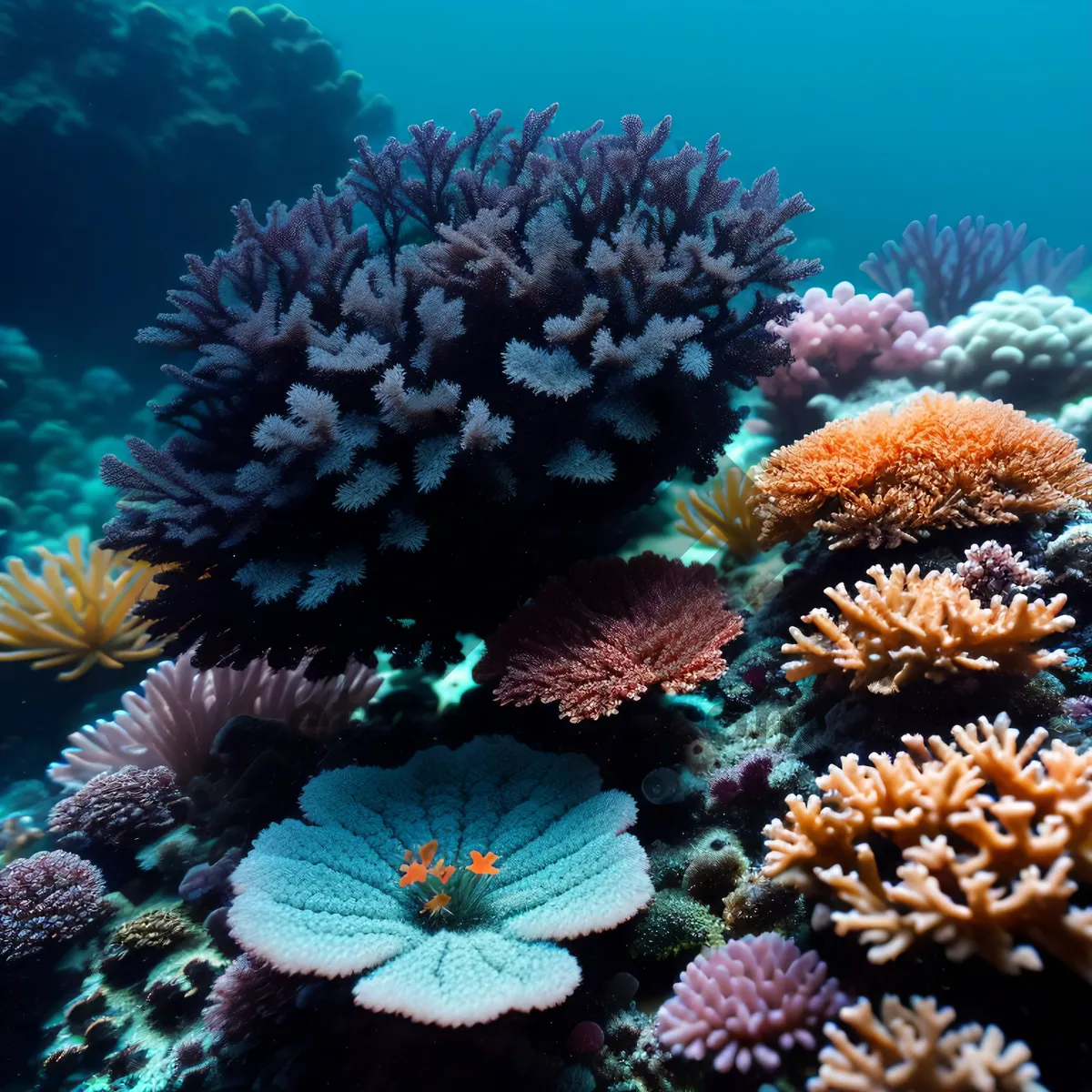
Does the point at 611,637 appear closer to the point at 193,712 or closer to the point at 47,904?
the point at 193,712

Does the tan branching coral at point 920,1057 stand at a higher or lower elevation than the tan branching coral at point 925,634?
lower

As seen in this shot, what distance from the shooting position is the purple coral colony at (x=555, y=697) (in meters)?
1.71

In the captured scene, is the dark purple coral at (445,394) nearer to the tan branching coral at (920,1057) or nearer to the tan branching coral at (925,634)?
the tan branching coral at (925,634)

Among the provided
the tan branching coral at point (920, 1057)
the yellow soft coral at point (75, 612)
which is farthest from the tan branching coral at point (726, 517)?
the yellow soft coral at point (75, 612)

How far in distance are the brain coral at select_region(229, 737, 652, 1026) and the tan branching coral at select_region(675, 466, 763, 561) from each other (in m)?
1.76

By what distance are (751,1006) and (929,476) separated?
2.08 meters

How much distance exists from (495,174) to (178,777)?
4056 mm

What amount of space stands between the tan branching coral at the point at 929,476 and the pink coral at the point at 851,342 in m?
2.35

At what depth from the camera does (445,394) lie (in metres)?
2.69

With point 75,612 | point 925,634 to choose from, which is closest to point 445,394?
point 925,634

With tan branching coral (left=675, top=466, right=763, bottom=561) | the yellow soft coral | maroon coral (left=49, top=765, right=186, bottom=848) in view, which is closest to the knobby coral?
maroon coral (left=49, top=765, right=186, bottom=848)

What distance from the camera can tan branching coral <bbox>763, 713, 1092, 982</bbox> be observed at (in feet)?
4.80

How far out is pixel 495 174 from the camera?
419 centimetres

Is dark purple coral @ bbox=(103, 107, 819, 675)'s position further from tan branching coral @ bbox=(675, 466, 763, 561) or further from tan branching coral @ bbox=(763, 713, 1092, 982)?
tan branching coral @ bbox=(763, 713, 1092, 982)
